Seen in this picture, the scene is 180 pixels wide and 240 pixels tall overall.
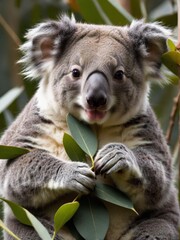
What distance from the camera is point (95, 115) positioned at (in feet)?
15.3

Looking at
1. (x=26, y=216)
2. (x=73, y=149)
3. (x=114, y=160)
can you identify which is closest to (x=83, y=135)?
(x=73, y=149)

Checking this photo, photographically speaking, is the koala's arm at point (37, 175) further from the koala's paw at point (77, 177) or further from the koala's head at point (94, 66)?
the koala's head at point (94, 66)

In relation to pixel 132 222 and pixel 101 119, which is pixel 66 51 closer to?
pixel 101 119

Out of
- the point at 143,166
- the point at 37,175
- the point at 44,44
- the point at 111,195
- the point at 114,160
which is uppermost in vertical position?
the point at 44,44

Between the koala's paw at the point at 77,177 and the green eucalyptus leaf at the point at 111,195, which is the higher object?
the koala's paw at the point at 77,177

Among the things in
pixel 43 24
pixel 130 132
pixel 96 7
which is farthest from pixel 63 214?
pixel 96 7

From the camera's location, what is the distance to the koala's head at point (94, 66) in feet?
15.5

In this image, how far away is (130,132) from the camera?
5.00 m

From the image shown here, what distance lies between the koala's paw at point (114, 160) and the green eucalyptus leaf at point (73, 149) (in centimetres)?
9

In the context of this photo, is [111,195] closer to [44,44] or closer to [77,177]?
[77,177]

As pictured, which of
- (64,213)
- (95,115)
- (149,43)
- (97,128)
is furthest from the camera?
(149,43)

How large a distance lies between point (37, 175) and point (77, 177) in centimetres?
33

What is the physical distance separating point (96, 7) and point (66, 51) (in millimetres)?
647

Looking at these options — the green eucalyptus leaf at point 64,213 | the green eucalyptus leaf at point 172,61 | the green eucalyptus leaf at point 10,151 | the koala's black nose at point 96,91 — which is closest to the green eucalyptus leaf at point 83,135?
the koala's black nose at point 96,91
